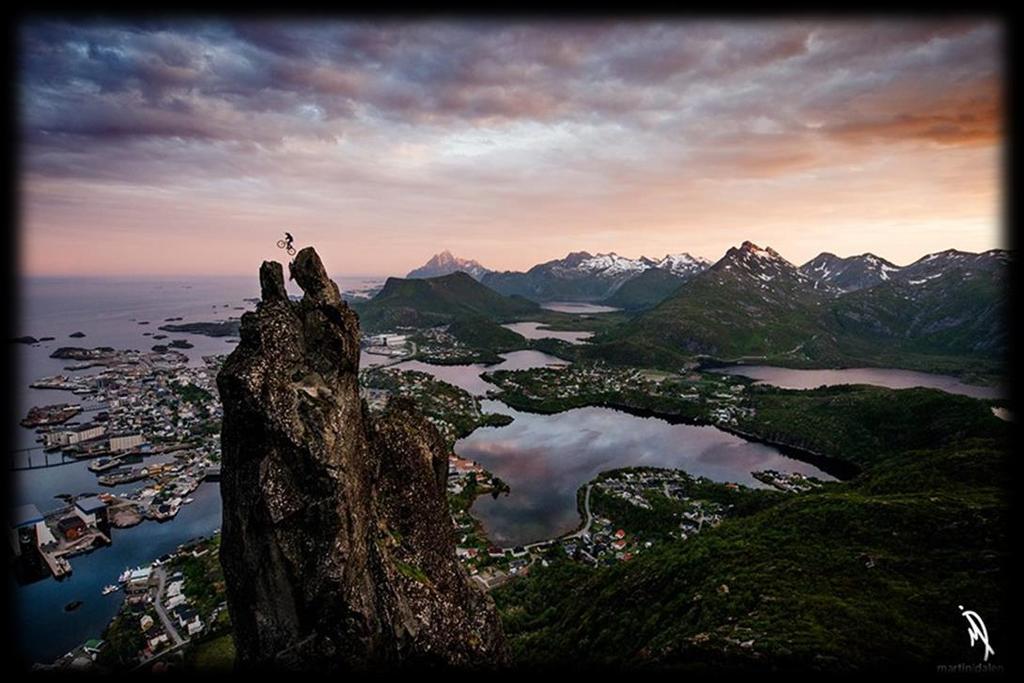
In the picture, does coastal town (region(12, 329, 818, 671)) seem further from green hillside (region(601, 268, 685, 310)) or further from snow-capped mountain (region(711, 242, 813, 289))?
green hillside (region(601, 268, 685, 310))

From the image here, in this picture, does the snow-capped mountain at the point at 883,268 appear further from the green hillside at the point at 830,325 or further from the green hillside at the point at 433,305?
the green hillside at the point at 433,305

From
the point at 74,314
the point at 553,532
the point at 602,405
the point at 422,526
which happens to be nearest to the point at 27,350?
the point at 74,314

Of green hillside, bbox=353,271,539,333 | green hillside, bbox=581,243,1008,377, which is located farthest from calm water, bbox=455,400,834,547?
green hillside, bbox=353,271,539,333

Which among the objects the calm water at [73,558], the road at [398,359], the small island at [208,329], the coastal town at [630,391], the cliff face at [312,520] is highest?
the cliff face at [312,520]

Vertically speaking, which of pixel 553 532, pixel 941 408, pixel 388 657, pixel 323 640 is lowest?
pixel 553 532

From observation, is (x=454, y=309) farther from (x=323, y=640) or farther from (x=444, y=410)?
(x=323, y=640)

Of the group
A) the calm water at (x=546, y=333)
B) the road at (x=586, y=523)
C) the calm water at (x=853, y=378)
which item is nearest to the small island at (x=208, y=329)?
the calm water at (x=546, y=333)

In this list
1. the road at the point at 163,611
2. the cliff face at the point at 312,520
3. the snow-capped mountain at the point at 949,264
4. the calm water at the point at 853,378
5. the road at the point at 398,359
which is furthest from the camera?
the snow-capped mountain at the point at 949,264
